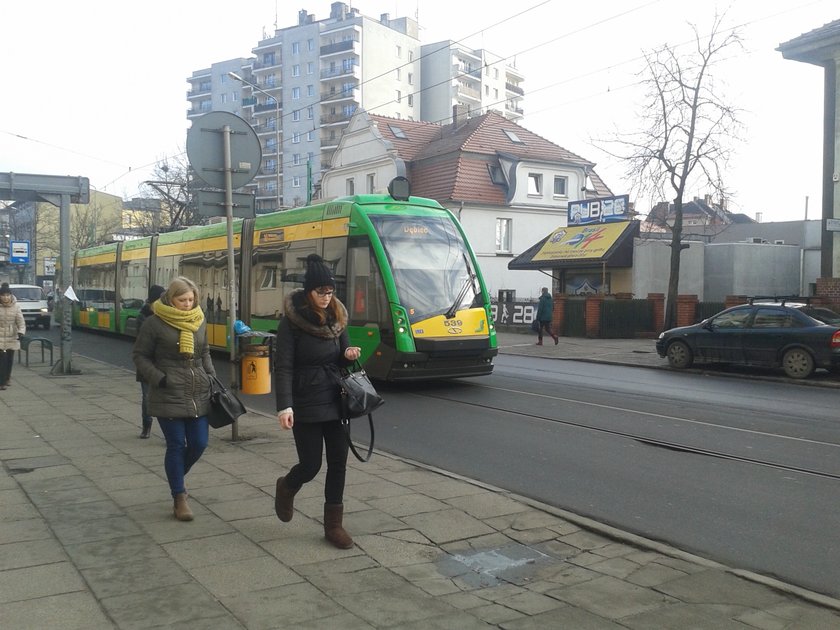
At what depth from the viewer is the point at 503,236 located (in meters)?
48.6

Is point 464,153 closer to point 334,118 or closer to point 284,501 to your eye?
point 284,501

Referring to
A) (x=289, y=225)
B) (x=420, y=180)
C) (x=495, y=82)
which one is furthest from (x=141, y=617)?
(x=495, y=82)

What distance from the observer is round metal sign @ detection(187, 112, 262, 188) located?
8.88 metres

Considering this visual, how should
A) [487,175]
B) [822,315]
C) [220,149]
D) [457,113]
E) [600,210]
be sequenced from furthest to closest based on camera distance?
1. [457,113]
2. [487,175]
3. [600,210]
4. [822,315]
5. [220,149]

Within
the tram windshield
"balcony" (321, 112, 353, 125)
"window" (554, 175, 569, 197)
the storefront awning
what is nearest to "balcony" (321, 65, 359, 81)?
"balcony" (321, 112, 353, 125)

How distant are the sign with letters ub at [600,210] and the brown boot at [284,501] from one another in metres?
28.8

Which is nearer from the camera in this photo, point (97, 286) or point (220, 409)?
point (220, 409)

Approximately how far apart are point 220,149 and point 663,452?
5.76 metres

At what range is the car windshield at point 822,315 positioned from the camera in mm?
16172

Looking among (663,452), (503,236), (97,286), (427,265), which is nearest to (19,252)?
(97,286)

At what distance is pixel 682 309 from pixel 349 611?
2633 cm

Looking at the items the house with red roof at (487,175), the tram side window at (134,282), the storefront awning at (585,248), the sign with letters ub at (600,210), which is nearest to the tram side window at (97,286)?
the tram side window at (134,282)

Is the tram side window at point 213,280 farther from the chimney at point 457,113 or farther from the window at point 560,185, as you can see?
the window at point 560,185

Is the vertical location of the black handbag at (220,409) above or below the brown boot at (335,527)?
above
